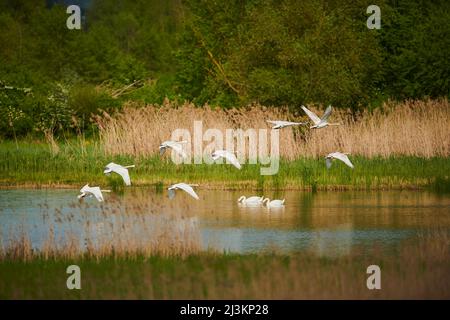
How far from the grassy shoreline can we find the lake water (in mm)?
674

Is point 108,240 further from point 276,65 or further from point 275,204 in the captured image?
point 276,65

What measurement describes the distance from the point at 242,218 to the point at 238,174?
5.25m

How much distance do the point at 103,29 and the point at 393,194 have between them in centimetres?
4109

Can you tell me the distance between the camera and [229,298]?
34.4 ft

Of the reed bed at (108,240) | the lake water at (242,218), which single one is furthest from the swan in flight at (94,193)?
the reed bed at (108,240)

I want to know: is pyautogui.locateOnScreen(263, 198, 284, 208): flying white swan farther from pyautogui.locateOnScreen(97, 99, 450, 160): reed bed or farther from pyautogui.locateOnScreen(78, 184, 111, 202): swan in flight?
pyautogui.locateOnScreen(97, 99, 450, 160): reed bed

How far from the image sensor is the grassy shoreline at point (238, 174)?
20.9 meters

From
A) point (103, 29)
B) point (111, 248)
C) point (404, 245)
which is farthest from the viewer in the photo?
point (103, 29)

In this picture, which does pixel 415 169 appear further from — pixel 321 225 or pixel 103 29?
pixel 103 29

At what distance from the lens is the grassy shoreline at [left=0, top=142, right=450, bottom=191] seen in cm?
2094

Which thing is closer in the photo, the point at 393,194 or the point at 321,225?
the point at 321,225

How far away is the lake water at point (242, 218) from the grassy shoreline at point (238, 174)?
26.5 inches

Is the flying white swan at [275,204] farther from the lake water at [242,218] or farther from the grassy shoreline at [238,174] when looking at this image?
the grassy shoreline at [238,174]

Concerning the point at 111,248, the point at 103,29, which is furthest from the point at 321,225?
the point at 103,29
